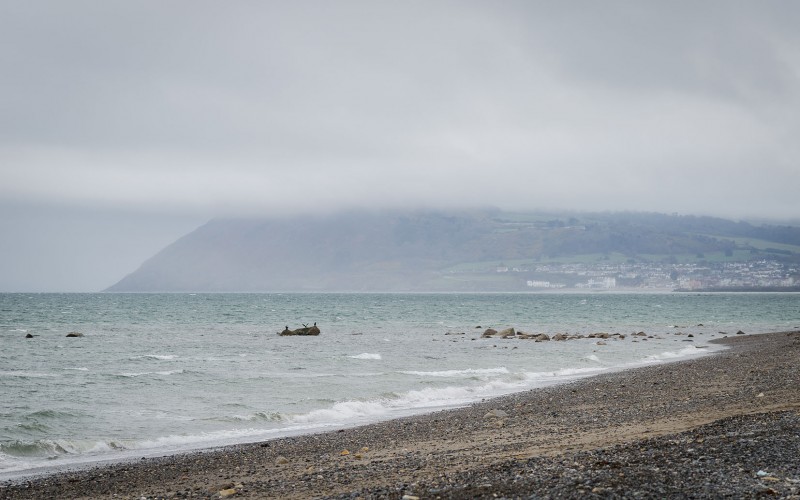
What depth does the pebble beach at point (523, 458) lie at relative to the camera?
10953 mm

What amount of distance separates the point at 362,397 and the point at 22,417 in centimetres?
1150

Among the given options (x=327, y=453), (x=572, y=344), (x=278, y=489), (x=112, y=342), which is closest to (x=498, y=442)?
(x=327, y=453)

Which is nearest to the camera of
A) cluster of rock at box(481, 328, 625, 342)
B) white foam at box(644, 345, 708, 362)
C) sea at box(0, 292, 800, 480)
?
sea at box(0, 292, 800, 480)

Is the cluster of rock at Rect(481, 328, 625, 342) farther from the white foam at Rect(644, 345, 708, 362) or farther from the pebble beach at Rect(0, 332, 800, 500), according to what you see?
the pebble beach at Rect(0, 332, 800, 500)

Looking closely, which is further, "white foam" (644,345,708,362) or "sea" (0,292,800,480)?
"white foam" (644,345,708,362)

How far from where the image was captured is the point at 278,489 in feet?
42.7

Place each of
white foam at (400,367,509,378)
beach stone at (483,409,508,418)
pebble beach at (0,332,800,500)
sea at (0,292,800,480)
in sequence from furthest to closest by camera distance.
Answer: white foam at (400,367,509,378)
beach stone at (483,409,508,418)
sea at (0,292,800,480)
pebble beach at (0,332,800,500)

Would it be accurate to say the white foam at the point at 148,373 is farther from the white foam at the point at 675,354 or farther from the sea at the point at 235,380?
the white foam at the point at 675,354

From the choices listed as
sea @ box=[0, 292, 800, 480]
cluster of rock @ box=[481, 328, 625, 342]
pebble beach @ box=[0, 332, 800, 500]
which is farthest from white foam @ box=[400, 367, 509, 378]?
cluster of rock @ box=[481, 328, 625, 342]

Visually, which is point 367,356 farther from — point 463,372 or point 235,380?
A: point 235,380

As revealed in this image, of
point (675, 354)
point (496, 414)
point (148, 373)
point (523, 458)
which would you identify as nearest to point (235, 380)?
point (148, 373)

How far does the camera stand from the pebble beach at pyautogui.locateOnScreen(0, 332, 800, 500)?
10953 millimetres

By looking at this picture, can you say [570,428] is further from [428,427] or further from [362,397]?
[362,397]

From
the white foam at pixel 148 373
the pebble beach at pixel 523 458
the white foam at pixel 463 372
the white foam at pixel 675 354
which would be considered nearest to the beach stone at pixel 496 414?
the pebble beach at pixel 523 458
